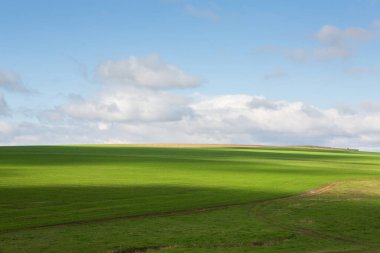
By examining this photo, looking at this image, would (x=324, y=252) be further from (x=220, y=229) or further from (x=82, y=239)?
(x=82, y=239)

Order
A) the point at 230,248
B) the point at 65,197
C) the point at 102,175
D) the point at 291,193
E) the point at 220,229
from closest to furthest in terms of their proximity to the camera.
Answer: the point at 230,248 < the point at 220,229 < the point at 65,197 < the point at 291,193 < the point at 102,175

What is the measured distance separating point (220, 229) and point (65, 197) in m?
16.2

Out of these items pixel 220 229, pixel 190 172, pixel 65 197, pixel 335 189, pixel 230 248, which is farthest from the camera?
pixel 190 172

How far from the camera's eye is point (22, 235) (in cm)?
2784

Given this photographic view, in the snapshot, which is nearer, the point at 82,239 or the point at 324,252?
the point at 324,252

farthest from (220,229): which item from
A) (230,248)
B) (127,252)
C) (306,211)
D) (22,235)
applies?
(22,235)

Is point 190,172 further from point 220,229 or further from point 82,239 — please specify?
point 82,239

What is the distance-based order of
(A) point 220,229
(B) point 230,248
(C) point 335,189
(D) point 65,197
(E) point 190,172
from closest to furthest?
(B) point 230,248 < (A) point 220,229 < (D) point 65,197 < (C) point 335,189 < (E) point 190,172

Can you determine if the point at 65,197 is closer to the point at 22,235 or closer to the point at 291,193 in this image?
the point at 22,235

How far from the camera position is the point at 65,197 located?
41125 mm

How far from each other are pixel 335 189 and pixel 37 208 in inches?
1181

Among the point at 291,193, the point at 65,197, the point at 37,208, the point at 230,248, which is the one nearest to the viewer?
the point at 230,248

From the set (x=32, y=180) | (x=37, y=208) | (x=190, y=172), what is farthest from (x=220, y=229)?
(x=190, y=172)

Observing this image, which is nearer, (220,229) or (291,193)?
(220,229)
